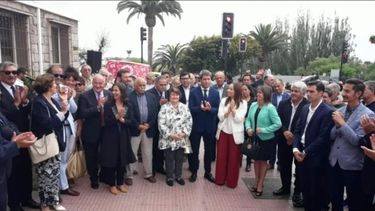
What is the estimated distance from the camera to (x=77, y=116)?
515cm

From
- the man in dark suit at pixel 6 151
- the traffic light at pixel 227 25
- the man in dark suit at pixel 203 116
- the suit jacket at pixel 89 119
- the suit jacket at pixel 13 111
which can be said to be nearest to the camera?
the man in dark suit at pixel 6 151

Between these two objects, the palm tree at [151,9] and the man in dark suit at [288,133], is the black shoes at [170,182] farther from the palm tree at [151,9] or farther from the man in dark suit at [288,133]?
the palm tree at [151,9]

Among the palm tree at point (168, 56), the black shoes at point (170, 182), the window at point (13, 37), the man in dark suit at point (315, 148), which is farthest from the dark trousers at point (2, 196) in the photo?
the palm tree at point (168, 56)

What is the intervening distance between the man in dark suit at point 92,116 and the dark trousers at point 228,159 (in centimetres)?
196

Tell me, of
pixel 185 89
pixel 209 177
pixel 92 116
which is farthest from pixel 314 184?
pixel 92 116

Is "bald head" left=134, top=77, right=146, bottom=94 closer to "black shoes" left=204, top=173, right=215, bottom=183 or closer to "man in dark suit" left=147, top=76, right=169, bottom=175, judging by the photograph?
"man in dark suit" left=147, top=76, right=169, bottom=175

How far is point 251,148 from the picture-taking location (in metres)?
5.15

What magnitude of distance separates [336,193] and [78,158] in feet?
12.3

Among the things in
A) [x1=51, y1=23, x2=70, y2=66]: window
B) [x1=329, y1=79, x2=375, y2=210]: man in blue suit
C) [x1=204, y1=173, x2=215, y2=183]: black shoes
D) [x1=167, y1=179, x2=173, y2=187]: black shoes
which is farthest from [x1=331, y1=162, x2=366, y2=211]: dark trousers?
[x1=51, y1=23, x2=70, y2=66]: window

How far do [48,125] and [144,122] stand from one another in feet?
5.93

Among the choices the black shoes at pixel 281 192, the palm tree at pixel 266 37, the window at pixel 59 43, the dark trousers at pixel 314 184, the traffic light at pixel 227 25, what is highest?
the palm tree at pixel 266 37

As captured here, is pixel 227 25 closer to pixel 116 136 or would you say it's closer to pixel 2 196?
pixel 116 136

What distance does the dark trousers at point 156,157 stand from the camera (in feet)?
20.1

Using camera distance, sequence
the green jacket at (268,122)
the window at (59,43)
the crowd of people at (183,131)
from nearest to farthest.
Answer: the crowd of people at (183,131) < the green jacket at (268,122) < the window at (59,43)
